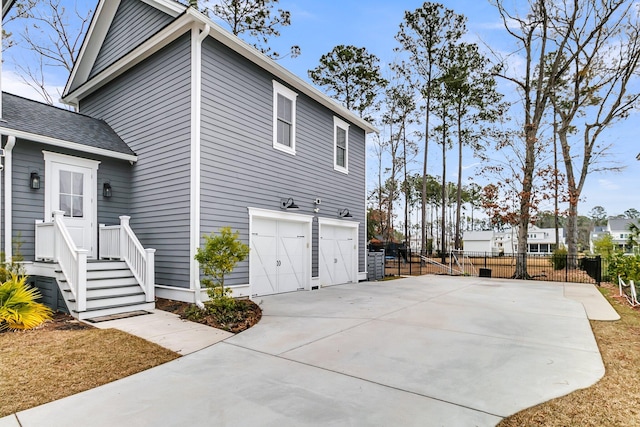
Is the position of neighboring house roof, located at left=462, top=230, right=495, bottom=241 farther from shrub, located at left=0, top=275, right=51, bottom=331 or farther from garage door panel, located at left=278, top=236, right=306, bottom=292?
shrub, located at left=0, top=275, right=51, bottom=331

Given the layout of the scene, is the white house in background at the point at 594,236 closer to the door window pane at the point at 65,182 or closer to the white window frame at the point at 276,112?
the white window frame at the point at 276,112

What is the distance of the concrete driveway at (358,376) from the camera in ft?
Answer: 9.90

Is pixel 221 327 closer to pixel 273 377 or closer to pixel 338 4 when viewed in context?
pixel 273 377

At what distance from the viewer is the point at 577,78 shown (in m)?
17.9

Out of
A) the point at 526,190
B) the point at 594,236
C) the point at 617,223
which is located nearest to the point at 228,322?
the point at 526,190

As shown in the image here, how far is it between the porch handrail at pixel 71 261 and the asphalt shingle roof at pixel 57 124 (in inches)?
79.0

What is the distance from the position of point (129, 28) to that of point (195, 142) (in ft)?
15.8

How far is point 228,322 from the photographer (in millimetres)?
6125

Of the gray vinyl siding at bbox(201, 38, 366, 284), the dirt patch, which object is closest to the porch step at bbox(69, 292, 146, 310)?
the dirt patch

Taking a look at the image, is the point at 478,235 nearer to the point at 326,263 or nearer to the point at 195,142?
the point at 326,263

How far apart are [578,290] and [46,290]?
44.9 feet

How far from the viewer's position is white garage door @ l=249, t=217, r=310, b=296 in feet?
29.2

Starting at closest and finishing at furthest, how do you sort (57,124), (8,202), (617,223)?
(8,202) < (57,124) < (617,223)

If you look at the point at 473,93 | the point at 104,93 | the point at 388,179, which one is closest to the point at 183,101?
the point at 104,93
